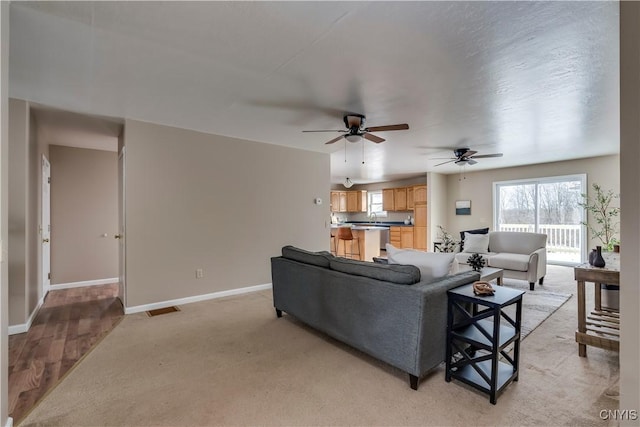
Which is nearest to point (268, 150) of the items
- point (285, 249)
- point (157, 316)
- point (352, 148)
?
point (352, 148)

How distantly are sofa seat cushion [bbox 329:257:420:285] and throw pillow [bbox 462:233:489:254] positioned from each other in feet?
13.0

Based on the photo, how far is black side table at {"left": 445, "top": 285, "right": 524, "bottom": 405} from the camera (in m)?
1.93

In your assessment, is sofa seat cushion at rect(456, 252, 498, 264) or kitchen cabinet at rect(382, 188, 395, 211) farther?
kitchen cabinet at rect(382, 188, 395, 211)

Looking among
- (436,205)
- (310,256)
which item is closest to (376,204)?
(436,205)

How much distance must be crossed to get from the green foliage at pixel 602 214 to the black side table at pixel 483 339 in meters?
5.28

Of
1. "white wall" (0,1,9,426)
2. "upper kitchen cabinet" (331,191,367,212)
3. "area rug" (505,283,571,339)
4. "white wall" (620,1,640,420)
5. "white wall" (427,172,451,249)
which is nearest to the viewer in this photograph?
"white wall" (620,1,640,420)

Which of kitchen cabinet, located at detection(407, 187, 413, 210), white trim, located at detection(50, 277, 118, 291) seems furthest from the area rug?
white trim, located at detection(50, 277, 118, 291)

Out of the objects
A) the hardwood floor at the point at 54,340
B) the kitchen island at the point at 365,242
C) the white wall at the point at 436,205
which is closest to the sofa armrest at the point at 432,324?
→ the hardwood floor at the point at 54,340

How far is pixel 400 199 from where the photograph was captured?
9.60 metres

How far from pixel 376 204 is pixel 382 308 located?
886cm

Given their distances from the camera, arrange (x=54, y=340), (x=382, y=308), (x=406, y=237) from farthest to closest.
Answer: (x=406, y=237), (x=54, y=340), (x=382, y=308)

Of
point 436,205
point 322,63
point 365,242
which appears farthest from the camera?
point 436,205

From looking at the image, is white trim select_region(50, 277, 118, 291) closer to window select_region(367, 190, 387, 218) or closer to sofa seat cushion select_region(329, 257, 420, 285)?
sofa seat cushion select_region(329, 257, 420, 285)

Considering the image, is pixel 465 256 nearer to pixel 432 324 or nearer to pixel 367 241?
pixel 367 241
